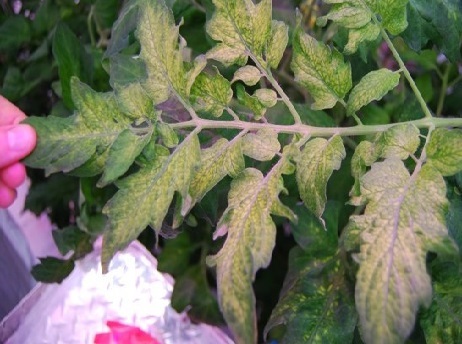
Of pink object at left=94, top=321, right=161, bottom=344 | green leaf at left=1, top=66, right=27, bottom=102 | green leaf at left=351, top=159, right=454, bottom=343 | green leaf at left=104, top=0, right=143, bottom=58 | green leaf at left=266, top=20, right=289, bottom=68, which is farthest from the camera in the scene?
green leaf at left=1, top=66, right=27, bottom=102

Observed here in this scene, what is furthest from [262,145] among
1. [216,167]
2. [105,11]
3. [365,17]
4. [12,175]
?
[105,11]

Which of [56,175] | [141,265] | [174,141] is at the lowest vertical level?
[141,265]

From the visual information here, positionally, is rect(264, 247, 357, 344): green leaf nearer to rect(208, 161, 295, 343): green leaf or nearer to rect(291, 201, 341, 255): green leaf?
rect(291, 201, 341, 255): green leaf

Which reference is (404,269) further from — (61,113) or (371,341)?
(61,113)

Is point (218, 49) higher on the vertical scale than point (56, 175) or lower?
higher

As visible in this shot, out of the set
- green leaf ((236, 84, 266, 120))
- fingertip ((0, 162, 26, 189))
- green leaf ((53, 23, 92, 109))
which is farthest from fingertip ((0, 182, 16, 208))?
green leaf ((236, 84, 266, 120))

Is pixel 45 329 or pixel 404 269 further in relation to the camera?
pixel 45 329

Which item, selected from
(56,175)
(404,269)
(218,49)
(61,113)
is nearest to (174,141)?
(218,49)
